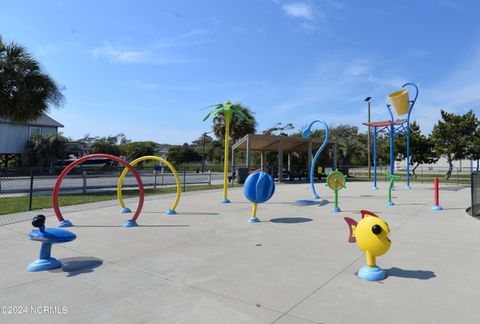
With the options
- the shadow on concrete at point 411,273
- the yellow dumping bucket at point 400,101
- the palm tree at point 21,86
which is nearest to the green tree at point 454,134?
the yellow dumping bucket at point 400,101

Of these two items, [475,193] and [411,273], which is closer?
[411,273]

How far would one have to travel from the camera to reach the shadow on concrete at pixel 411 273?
15.0 feet

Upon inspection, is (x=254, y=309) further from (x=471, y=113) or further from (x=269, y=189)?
(x=471, y=113)

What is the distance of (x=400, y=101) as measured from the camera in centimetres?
1781

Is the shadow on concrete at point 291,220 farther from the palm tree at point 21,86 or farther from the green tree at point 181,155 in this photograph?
the green tree at point 181,155

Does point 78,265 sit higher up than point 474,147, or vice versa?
point 474,147

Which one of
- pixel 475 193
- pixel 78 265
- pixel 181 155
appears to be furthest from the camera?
pixel 181 155

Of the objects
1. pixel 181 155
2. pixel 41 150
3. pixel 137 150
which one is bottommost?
pixel 41 150

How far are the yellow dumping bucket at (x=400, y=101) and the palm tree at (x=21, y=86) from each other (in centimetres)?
1781

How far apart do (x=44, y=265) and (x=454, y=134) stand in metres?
32.2

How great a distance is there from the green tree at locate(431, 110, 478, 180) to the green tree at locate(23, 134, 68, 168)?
3782cm

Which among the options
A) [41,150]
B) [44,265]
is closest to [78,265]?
[44,265]

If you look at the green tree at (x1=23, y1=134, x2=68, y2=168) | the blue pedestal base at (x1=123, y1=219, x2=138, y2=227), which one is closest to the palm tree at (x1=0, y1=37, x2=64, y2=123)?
the blue pedestal base at (x1=123, y1=219, x2=138, y2=227)

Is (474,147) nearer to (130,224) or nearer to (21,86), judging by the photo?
(130,224)
